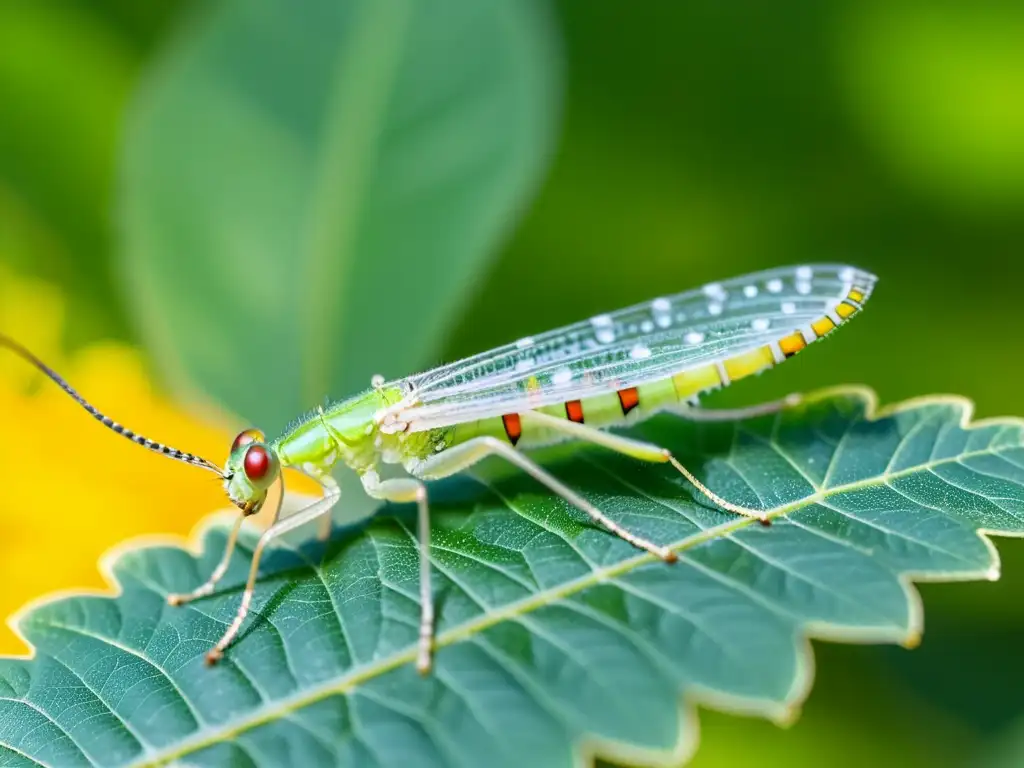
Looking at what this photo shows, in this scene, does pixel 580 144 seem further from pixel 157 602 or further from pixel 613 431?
pixel 157 602

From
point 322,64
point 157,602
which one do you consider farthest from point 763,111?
point 157,602

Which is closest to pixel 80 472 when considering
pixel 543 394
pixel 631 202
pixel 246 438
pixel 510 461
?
pixel 246 438

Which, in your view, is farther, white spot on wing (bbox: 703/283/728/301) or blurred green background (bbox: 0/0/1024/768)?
blurred green background (bbox: 0/0/1024/768)

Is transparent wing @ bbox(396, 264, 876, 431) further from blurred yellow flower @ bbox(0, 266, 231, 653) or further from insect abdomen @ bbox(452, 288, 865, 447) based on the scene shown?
blurred yellow flower @ bbox(0, 266, 231, 653)

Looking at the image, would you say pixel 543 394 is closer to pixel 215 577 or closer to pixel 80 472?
pixel 215 577

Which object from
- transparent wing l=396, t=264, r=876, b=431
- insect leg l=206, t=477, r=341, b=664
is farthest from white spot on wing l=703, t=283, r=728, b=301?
insect leg l=206, t=477, r=341, b=664

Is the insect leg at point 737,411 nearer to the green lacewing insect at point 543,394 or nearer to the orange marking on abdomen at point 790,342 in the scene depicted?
the green lacewing insect at point 543,394

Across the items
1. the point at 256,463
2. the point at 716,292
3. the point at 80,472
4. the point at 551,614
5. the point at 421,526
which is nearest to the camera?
the point at 551,614
